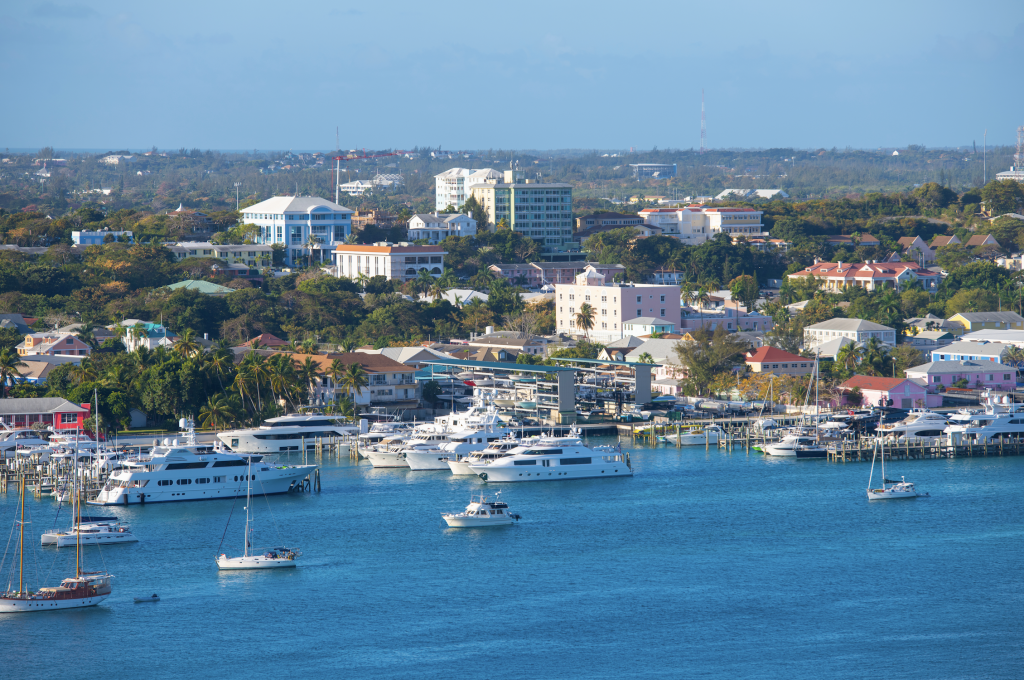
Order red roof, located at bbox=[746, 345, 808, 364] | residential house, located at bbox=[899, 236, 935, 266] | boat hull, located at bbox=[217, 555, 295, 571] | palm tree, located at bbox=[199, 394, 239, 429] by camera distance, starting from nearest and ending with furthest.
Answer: boat hull, located at bbox=[217, 555, 295, 571], palm tree, located at bbox=[199, 394, 239, 429], red roof, located at bbox=[746, 345, 808, 364], residential house, located at bbox=[899, 236, 935, 266]

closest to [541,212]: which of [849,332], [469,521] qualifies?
[849,332]

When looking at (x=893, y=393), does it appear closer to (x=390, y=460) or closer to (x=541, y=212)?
(x=390, y=460)

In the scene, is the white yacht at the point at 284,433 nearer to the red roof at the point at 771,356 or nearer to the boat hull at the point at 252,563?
the boat hull at the point at 252,563

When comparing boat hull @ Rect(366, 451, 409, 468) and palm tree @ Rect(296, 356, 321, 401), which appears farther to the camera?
palm tree @ Rect(296, 356, 321, 401)

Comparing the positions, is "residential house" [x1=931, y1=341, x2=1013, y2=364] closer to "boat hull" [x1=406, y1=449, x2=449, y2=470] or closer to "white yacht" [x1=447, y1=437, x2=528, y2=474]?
"white yacht" [x1=447, y1=437, x2=528, y2=474]

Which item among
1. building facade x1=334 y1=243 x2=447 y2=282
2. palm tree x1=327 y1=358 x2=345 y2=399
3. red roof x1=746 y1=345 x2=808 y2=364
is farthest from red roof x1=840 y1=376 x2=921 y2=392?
building facade x1=334 y1=243 x2=447 y2=282

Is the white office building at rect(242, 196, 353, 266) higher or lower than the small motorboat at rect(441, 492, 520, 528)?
higher

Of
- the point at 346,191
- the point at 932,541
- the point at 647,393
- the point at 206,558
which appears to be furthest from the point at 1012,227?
the point at 346,191
